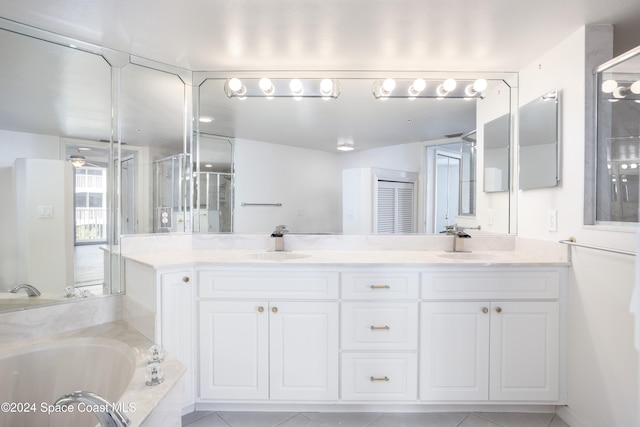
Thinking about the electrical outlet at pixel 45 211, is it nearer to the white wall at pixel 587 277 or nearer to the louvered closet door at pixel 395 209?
the louvered closet door at pixel 395 209

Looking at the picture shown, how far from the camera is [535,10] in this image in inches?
56.7

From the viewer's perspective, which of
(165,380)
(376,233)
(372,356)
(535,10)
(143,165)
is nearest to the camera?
(165,380)

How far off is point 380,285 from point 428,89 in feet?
4.69

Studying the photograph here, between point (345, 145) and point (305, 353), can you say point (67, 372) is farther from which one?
point (345, 145)

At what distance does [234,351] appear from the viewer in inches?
64.8

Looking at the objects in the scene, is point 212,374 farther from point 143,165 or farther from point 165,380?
point 143,165

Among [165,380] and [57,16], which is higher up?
[57,16]

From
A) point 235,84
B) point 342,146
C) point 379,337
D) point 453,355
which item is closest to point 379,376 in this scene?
point 379,337

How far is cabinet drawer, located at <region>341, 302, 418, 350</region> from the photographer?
5.37 ft

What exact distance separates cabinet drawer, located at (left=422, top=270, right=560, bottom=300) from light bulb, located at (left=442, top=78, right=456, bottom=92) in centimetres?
128

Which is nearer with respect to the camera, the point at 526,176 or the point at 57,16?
the point at 57,16

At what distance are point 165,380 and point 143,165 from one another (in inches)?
54.1

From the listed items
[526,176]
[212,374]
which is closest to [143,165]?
[212,374]

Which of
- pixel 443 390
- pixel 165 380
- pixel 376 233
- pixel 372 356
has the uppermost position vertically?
pixel 376 233
